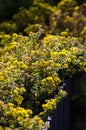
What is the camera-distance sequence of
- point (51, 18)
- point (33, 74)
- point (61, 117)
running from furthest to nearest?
point (51, 18) → point (61, 117) → point (33, 74)

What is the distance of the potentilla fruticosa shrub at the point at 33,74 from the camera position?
15.5 ft

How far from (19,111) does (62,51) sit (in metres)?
1.88

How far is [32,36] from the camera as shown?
679 cm

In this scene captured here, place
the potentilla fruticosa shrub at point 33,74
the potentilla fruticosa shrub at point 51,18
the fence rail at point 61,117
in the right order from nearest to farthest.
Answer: the potentilla fruticosa shrub at point 33,74
the fence rail at point 61,117
the potentilla fruticosa shrub at point 51,18

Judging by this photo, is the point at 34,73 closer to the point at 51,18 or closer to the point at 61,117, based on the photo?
the point at 61,117

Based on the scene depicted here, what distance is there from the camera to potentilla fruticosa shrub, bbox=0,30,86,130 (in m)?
4.71

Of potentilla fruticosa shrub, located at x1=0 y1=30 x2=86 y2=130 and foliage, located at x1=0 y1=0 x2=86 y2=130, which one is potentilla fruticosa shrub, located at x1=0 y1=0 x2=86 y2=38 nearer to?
foliage, located at x1=0 y1=0 x2=86 y2=130

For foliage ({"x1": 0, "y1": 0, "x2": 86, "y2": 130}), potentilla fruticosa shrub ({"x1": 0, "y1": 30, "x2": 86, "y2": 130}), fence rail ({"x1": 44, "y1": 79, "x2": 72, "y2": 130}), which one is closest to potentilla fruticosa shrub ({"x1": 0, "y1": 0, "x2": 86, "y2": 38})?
foliage ({"x1": 0, "y1": 0, "x2": 86, "y2": 130})

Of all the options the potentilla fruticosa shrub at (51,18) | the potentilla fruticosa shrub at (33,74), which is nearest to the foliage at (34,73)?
the potentilla fruticosa shrub at (33,74)

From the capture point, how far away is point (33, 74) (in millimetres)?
5777

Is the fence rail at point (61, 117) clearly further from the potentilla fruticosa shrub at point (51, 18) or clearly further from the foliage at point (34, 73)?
the potentilla fruticosa shrub at point (51, 18)

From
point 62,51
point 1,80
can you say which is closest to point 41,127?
point 1,80

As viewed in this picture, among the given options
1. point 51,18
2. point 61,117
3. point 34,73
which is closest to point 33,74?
point 34,73

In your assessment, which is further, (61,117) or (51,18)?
(51,18)
